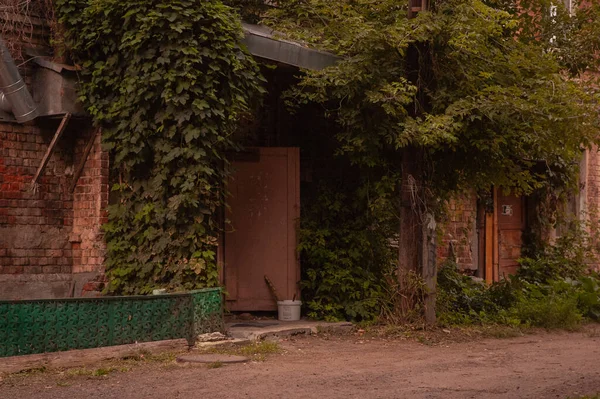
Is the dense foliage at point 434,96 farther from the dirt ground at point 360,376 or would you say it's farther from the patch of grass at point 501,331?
the dirt ground at point 360,376

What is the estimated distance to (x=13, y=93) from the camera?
1058cm

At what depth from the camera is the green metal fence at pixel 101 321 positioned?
8.14 m

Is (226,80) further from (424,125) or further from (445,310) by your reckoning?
Answer: (445,310)

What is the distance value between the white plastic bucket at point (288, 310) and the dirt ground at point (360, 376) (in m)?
1.30

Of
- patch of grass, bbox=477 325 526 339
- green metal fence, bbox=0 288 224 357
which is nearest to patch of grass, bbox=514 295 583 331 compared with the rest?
patch of grass, bbox=477 325 526 339

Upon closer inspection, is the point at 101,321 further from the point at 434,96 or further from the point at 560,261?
the point at 560,261

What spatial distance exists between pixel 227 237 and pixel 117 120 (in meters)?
2.21

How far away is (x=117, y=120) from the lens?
10.9 metres

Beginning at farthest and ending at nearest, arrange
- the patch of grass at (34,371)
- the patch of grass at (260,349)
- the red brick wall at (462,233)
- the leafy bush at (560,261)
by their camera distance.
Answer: the leafy bush at (560,261), the red brick wall at (462,233), the patch of grass at (260,349), the patch of grass at (34,371)

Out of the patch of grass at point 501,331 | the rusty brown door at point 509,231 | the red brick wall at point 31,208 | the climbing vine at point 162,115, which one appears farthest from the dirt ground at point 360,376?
the rusty brown door at point 509,231

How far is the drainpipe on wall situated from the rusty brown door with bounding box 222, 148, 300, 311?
9.14 ft

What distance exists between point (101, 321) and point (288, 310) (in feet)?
11.6

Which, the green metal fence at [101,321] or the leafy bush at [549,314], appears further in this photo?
the leafy bush at [549,314]

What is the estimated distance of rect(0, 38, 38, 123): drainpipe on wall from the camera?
10.5m
